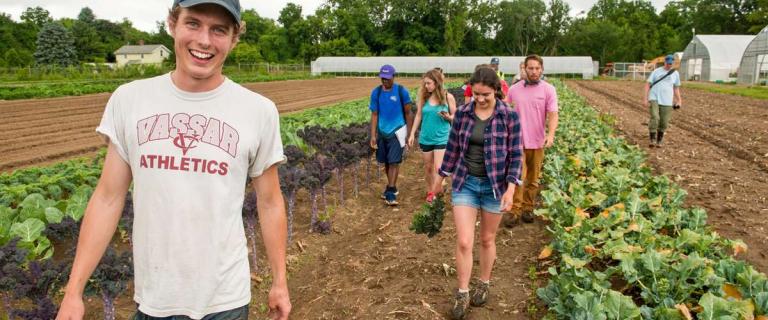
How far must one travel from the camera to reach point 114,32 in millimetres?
102625

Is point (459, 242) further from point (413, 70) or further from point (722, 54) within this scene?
point (413, 70)

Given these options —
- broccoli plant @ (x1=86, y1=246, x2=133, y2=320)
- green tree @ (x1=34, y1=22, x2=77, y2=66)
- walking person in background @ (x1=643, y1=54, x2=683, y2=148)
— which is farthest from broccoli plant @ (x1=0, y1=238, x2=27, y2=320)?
green tree @ (x1=34, y1=22, x2=77, y2=66)

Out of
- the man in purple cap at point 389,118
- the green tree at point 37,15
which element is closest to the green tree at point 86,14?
the green tree at point 37,15

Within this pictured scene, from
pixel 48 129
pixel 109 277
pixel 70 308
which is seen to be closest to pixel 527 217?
pixel 109 277

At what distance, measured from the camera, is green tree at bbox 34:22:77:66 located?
2579 inches

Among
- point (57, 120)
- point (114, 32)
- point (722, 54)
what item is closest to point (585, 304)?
point (57, 120)

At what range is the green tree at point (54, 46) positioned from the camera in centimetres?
6550

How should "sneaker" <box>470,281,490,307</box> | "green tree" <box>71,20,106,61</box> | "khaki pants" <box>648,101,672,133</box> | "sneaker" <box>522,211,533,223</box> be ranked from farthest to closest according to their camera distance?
"green tree" <box>71,20,106,61</box> → "khaki pants" <box>648,101,672,133</box> → "sneaker" <box>522,211,533,223</box> → "sneaker" <box>470,281,490,307</box>

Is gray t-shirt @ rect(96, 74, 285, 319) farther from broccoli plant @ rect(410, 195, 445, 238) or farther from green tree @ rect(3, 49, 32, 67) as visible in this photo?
green tree @ rect(3, 49, 32, 67)

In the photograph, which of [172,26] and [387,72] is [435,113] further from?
[172,26]

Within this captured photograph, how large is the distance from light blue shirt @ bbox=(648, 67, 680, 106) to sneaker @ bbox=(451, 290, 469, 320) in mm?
8344

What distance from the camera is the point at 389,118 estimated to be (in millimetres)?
7234

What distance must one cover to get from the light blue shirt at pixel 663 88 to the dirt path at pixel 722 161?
3.56 feet

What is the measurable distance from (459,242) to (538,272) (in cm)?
144
